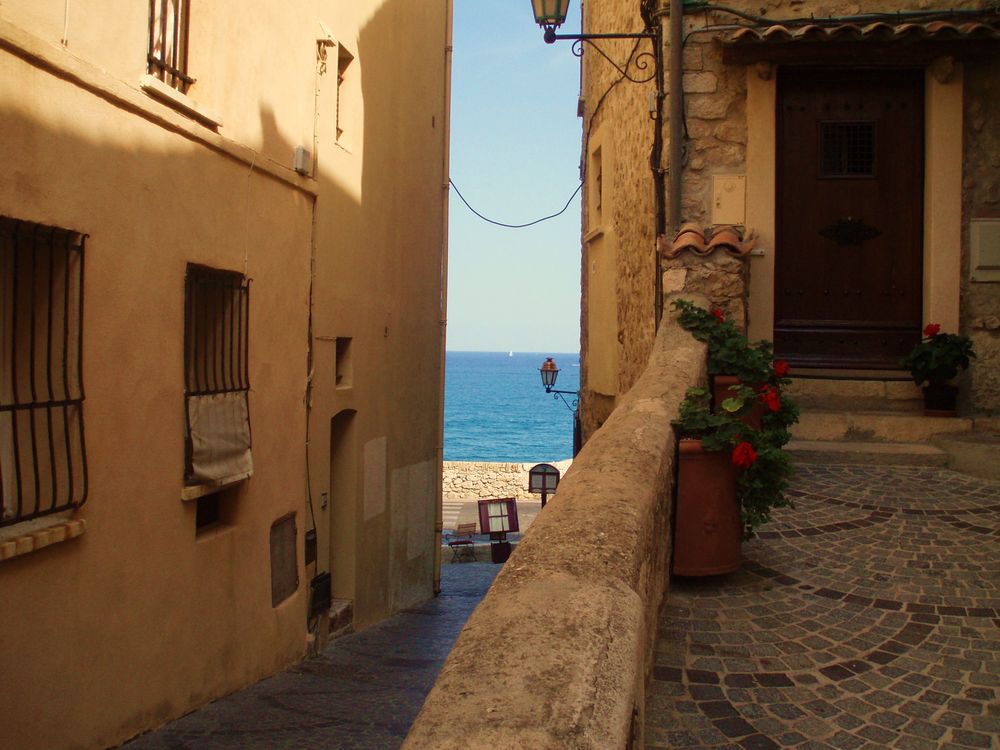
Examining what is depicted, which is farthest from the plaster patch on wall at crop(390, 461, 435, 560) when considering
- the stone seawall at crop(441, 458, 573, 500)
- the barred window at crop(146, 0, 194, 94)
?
the stone seawall at crop(441, 458, 573, 500)

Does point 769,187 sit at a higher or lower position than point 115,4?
lower

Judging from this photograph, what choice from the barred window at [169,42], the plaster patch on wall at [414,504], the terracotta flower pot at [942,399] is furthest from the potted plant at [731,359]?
the plaster patch on wall at [414,504]

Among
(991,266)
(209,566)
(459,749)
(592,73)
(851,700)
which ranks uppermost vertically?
(592,73)

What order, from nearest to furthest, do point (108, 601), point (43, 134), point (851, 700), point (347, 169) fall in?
point (851, 700) → point (43, 134) → point (108, 601) → point (347, 169)

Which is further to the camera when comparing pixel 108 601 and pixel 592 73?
pixel 592 73

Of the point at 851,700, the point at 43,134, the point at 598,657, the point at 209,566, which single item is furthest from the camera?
the point at 209,566

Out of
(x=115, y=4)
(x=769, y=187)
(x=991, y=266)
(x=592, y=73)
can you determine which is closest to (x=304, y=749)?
(x=115, y=4)

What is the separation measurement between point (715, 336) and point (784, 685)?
3.26 m

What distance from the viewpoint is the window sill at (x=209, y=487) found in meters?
6.68

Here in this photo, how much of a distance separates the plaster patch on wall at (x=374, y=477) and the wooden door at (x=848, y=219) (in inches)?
219

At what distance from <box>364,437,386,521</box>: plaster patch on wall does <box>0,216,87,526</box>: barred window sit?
5876mm

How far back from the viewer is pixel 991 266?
732 centimetres

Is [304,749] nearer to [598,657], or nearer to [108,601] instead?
[108,601]

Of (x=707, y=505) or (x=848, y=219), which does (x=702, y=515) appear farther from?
(x=848, y=219)
